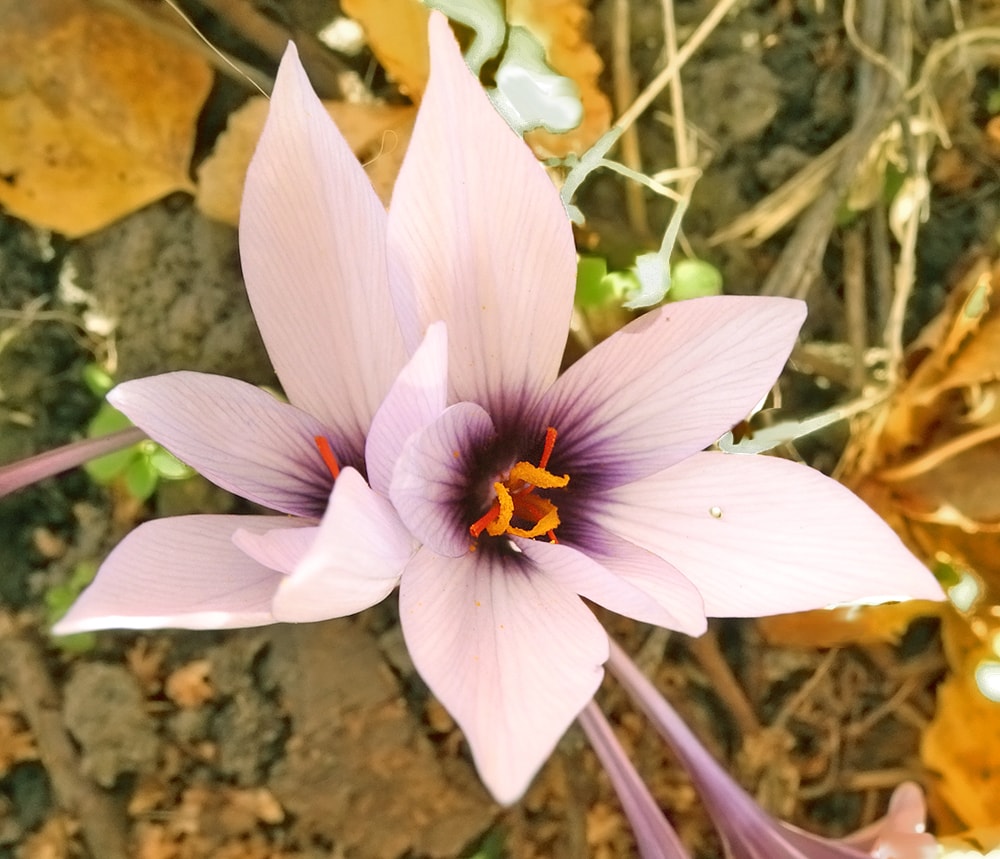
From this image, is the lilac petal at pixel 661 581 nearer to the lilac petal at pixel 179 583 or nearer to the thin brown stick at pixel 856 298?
the lilac petal at pixel 179 583

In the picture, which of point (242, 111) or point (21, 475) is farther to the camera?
point (242, 111)

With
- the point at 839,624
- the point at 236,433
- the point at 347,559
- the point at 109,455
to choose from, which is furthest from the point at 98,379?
the point at 839,624

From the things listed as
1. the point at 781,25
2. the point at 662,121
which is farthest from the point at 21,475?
the point at 781,25

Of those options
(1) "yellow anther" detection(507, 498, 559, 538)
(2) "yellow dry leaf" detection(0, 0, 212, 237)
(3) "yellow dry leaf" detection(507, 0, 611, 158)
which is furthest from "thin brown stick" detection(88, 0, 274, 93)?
(1) "yellow anther" detection(507, 498, 559, 538)

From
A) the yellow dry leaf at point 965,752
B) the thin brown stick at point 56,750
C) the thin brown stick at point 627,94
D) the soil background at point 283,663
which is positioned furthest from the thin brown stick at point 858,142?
the thin brown stick at point 56,750

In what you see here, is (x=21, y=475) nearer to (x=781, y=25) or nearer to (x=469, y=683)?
(x=469, y=683)

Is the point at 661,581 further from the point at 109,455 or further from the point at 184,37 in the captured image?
the point at 184,37
